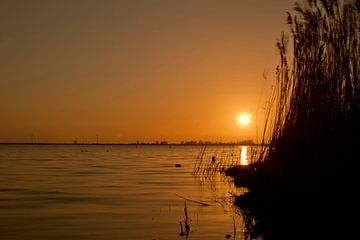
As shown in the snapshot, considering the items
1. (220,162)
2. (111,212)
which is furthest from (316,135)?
(220,162)

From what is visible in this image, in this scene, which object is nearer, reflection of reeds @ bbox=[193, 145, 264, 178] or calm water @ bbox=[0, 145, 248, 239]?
calm water @ bbox=[0, 145, 248, 239]

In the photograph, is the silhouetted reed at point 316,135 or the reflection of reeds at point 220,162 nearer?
the silhouetted reed at point 316,135

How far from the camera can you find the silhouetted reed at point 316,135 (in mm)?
7367

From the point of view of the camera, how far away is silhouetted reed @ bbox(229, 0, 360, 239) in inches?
290

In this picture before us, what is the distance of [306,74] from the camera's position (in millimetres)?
8891

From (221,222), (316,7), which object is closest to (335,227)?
(221,222)

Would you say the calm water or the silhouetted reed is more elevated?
the silhouetted reed

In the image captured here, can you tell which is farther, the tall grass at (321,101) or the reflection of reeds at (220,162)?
the reflection of reeds at (220,162)

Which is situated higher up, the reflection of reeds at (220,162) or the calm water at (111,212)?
the reflection of reeds at (220,162)

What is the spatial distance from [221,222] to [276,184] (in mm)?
1306

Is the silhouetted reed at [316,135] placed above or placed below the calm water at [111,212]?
above

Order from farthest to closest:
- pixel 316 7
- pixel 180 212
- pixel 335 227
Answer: pixel 180 212, pixel 316 7, pixel 335 227

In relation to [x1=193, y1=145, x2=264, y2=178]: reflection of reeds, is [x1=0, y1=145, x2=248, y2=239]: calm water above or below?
below

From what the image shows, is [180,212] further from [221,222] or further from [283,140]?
[283,140]
